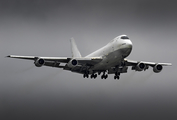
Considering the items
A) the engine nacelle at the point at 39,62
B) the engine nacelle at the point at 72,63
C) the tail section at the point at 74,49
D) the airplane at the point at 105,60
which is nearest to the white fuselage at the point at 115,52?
Result: the airplane at the point at 105,60

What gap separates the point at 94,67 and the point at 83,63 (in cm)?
247

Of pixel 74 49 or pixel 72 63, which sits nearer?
pixel 72 63

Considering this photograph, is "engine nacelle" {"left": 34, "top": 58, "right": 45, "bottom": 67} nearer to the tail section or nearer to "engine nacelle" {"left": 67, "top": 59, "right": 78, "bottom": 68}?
"engine nacelle" {"left": 67, "top": 59, "right": 78, "bottom": 68}

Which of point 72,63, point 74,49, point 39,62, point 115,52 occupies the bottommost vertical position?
point 72,63

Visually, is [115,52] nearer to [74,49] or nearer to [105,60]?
[105,60]

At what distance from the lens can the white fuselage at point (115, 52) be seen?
1619 inches

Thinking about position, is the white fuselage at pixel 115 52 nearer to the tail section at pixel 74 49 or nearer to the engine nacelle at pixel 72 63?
the engine nacelle at pixel 72 63

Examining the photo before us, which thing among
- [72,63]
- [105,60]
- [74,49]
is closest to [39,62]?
[72,63]

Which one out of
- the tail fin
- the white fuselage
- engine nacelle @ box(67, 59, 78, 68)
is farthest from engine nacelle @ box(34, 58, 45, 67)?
the tail fin

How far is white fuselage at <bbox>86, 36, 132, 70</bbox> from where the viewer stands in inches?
1619

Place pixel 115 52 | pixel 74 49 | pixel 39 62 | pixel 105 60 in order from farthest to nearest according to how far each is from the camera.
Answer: pixel 74 49 < pixel 105 60 < pixel 39 62 < pixel 115 52

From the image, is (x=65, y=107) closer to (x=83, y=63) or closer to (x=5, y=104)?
(x=5, y=104)

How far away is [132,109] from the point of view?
92000mm

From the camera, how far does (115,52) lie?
42.1 metres
